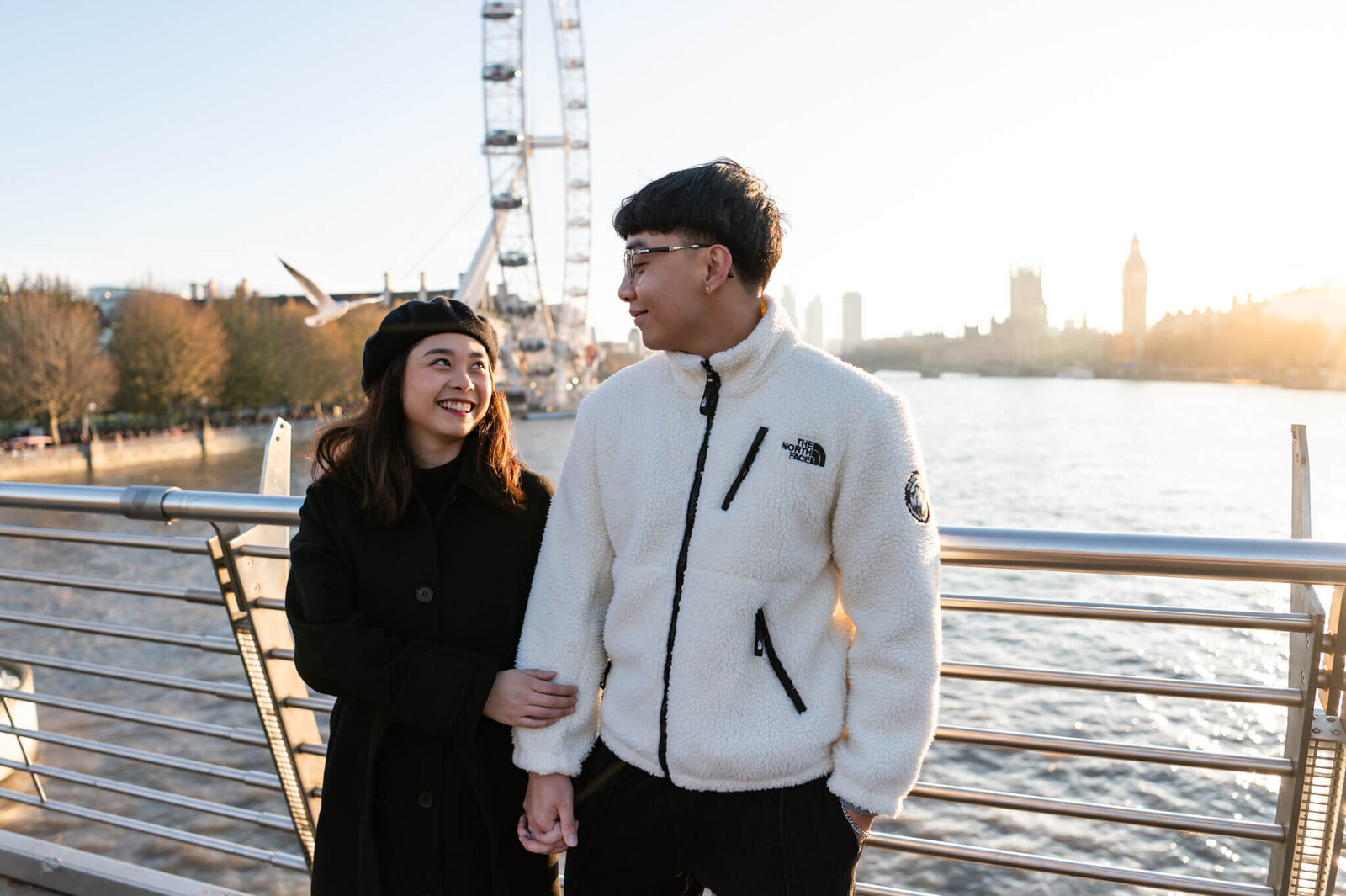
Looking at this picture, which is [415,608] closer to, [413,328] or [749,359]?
[413,328]

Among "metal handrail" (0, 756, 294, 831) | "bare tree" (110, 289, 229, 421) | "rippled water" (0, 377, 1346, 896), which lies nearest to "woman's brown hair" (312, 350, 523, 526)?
"metal handrail" (0, 756, 294, 831)

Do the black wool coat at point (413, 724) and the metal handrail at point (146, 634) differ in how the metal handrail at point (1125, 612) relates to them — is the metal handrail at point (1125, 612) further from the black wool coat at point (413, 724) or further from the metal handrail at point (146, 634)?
the metal handrail at point (146, 634)

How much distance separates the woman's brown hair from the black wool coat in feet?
0.09

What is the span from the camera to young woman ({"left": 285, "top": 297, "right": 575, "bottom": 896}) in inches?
59.2

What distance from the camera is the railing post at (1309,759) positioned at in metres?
1.42

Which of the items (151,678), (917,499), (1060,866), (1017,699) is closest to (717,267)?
(917,499)

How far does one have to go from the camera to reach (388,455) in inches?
61.0

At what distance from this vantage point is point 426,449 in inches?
63.6

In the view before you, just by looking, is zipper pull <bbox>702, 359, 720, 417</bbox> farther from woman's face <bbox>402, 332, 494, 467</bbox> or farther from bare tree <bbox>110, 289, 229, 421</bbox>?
bare tree <bbox>110, 289, 229, 421</bbox>

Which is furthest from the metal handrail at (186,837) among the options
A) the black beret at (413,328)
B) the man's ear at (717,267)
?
the man's ear at (717,267)

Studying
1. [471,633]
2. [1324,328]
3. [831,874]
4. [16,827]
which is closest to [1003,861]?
[831,874]

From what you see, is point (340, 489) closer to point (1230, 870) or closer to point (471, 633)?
point (471, 633)

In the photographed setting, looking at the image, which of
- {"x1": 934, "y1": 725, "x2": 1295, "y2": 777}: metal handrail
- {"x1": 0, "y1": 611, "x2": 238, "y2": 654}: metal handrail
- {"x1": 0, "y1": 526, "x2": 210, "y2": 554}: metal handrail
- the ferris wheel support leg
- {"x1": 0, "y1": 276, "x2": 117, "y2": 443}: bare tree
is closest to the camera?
{"x1": 934, "y1": 725, "x2": 1295, "y2": 777}: metal handrail

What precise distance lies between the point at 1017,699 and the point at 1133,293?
95496 mm
